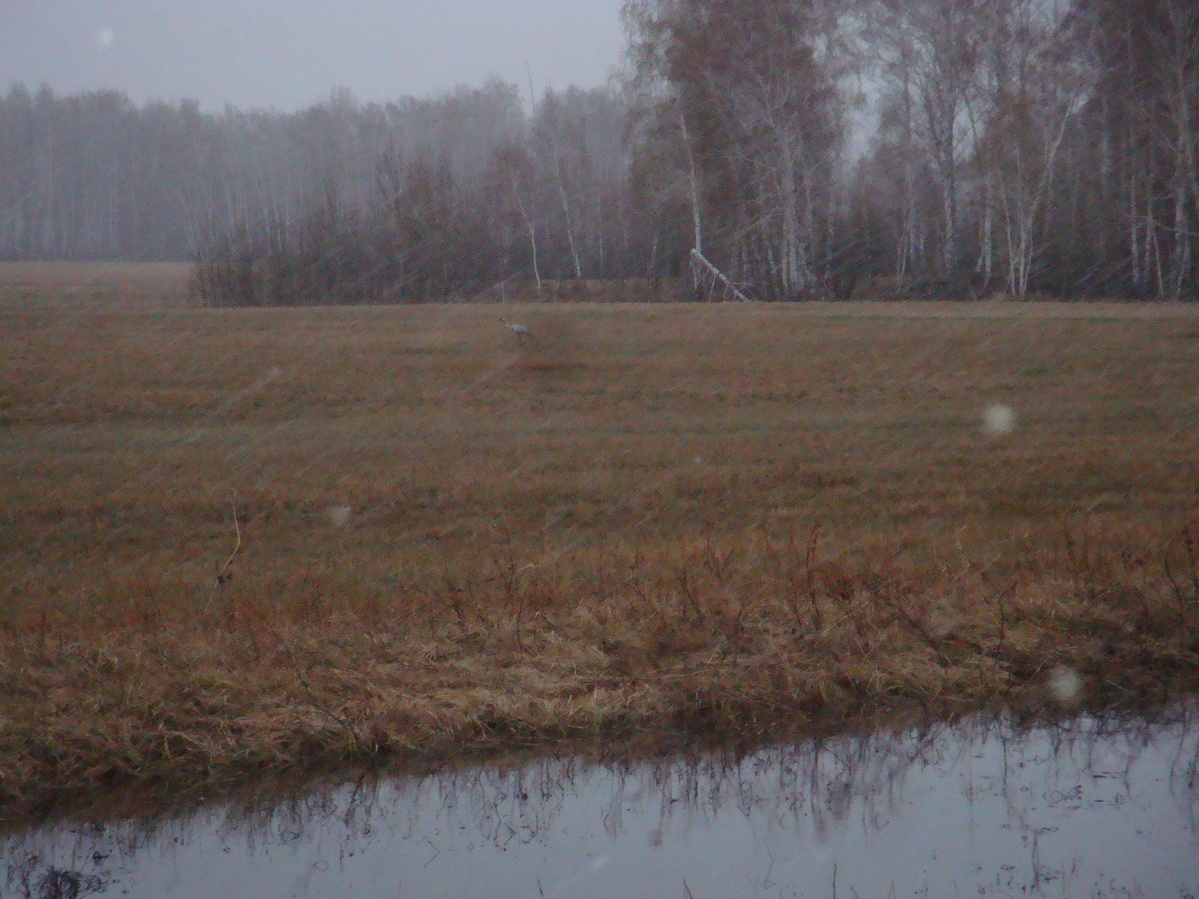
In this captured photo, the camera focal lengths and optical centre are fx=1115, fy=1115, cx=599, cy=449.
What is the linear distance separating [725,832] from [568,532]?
704 centimetres

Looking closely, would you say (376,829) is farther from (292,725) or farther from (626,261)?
(626,261)

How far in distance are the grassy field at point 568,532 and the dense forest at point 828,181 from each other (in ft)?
31.6

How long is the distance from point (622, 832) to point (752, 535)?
253 inches

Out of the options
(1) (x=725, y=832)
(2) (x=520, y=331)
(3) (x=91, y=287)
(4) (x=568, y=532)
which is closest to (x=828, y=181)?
(2) (x=520, y=331)

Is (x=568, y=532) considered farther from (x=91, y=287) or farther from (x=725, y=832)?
(x=91, y=287)

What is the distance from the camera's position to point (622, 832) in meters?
5.28

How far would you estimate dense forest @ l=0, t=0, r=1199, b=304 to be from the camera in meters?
35.0

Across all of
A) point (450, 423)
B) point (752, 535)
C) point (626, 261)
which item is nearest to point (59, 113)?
point (626, 261)

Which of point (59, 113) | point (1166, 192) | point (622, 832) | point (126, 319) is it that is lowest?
point (622, 832)

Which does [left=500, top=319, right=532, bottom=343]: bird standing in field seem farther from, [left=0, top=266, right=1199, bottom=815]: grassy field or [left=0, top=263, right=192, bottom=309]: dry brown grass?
[left=0, top=263, right=192, bottom=309]: dry brown grass

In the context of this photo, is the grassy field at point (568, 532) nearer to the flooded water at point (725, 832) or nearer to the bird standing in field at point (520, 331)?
the bird standing in field at point (520, 331)

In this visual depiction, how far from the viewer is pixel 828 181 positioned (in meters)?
39.4

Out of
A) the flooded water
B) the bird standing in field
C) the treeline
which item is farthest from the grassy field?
the treeline

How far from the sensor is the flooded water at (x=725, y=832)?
479 cm
